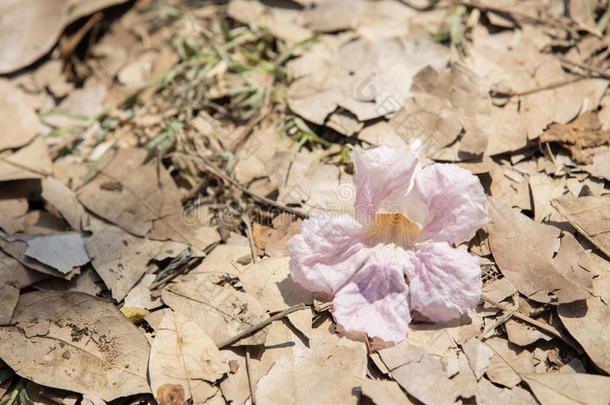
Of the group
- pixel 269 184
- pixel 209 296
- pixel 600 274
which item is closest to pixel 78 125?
pixel 269 184

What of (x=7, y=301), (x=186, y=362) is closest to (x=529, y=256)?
(x=186, y=362)

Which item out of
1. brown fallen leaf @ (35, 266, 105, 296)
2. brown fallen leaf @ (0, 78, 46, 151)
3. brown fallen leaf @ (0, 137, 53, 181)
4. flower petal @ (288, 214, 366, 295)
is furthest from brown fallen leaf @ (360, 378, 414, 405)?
brown fallen leaf @ (0, 78, 46, 151)

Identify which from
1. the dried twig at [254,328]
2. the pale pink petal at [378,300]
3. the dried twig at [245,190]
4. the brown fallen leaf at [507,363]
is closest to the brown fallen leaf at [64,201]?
the dried twig at [245,190]

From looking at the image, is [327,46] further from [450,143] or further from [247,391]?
[247,391]

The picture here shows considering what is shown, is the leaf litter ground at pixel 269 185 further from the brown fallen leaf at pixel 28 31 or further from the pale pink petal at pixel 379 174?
the pale pink petal at pixel 379 174

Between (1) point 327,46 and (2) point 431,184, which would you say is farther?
(1) point 327,46

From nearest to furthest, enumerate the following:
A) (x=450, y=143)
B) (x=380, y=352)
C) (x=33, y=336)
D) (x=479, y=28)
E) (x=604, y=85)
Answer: (x=380, y=352) < (x=33, y=336) < (x=450, y=143) < (x=604, y=85) < (x=479, y=28)
